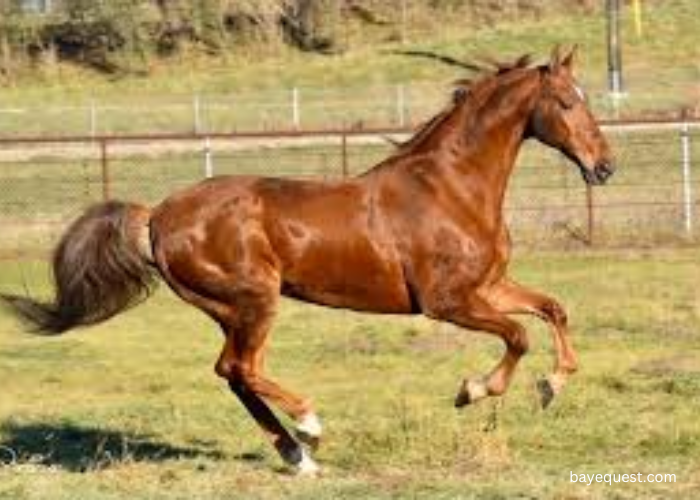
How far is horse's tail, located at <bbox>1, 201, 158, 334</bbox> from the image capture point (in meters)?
9.03

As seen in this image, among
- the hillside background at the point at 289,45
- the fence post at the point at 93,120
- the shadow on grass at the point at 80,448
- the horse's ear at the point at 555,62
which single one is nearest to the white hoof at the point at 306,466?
the shadow on grass at the point at 80,448

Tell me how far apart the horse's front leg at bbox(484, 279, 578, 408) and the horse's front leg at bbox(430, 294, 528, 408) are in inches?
6.6

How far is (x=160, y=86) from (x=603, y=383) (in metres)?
38.2

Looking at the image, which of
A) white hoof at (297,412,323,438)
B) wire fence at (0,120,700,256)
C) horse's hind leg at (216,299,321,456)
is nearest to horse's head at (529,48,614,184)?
horse's hind leg at (216,299,321,456)

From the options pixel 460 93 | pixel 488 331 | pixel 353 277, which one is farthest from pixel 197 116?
pixel 488 331

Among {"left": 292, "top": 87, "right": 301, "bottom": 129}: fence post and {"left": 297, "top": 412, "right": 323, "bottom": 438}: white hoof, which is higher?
{"left": 297, "top": 412, "right": 323, "bottom": 438}: white hoof

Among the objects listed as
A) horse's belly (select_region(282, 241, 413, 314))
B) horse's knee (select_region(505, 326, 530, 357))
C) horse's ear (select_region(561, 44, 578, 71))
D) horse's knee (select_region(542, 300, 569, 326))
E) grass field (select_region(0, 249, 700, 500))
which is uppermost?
horse's ear (select_region(561, 44, 578, 71))

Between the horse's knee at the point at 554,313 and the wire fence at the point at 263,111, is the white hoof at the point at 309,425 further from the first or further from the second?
the wire fence at the point at 263,111

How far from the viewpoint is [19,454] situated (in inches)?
382

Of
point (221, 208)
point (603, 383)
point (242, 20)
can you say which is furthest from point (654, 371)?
point (242, 20)

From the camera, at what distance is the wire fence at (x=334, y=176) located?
Result: 2238cm

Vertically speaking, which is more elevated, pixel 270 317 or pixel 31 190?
pixel 270 317

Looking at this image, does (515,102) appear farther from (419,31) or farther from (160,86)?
(419,31)

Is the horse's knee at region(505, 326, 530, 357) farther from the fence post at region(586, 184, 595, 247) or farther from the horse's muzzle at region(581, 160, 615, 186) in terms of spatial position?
Answer: the fence post at region(586, 184, 595, 247)
